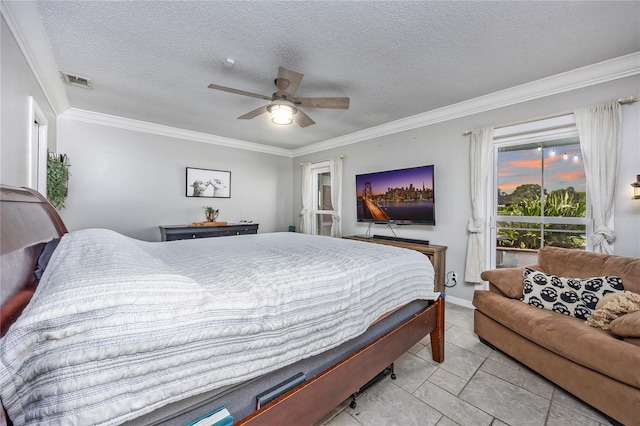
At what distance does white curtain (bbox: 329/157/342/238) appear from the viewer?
16.0 feet

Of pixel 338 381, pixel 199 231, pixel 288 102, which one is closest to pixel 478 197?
pixel 288 102

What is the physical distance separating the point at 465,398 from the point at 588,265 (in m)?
1.68

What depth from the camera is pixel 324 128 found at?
4305mm

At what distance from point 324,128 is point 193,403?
408 centimetres

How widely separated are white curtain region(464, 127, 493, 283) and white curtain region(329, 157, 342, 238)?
229 centimetres

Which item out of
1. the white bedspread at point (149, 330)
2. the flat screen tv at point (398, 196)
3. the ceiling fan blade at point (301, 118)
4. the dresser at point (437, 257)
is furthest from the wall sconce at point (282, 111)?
the dresser at point (437, 257)

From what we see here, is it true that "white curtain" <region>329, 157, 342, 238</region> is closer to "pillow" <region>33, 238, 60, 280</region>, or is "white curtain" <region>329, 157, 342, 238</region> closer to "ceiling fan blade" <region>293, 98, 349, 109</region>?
"ceiling fan blade" <region>293, 98, 349, 109</region>

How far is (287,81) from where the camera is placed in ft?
7.03

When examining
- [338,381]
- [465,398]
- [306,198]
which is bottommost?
[465,398]

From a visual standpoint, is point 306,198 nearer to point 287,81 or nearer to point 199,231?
point 199,231

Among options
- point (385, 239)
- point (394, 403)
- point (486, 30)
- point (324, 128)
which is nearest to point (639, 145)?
point (486, 30)

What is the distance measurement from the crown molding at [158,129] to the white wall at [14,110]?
52.6 inches

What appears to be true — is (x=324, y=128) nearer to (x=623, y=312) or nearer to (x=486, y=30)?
(x=486, y=30)

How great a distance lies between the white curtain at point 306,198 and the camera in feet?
18.1
